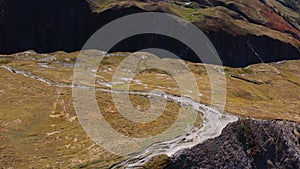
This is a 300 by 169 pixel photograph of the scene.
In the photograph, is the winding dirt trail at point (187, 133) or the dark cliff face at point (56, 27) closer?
the winding dirt trail at point (187, 133)

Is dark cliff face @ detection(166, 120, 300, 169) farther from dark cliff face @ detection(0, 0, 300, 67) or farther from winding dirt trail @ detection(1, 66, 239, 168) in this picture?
dark cliff face @ detection(0, 0, 300, 67)

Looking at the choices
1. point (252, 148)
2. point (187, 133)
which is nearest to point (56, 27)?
point (187, 133)

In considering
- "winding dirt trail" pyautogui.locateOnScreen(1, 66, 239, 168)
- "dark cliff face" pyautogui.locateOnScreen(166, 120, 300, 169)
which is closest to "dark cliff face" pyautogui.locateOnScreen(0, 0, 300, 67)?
"winding dirt trail" pyautogui.locateOnScreen(1, 66, 239, 168)

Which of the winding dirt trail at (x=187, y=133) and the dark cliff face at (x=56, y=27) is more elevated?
the winding dirt trail at (x=187, y=133)

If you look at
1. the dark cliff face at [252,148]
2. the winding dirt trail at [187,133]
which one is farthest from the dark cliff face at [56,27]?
the dark cliff face at [252,148]

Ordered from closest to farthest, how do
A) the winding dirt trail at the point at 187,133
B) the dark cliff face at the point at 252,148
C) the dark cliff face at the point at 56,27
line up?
1. the winding dirt trail at the point at 187,133
2. the dark cliff face at the point at 252,148
3. the dark cliff face at the point at 56,27

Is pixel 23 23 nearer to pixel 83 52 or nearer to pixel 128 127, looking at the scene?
pixel 83 52

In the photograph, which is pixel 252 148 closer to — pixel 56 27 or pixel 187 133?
pixel 187 133

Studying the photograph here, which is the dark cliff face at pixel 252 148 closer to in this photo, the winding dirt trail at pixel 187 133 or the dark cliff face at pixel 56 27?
the winding dirt trail at pixel 187 133
